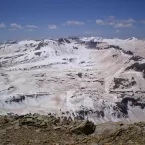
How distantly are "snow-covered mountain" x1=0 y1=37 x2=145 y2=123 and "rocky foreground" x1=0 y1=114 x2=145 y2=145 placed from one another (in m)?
47.2

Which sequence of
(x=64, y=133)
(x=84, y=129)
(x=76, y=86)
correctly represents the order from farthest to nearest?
(x=76, y=86) < (x=84, y=129) < (x=64, y=133)

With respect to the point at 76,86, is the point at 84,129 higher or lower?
higher

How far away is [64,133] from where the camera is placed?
1123 centimetres

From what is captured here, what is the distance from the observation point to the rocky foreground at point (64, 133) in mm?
10117

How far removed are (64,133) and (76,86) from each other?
231 feet

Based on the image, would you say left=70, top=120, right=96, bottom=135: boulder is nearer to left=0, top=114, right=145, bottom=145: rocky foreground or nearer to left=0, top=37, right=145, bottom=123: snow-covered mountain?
left=0, top=114, right=145, bottom=145: rocky foreground

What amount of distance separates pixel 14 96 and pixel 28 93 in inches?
178

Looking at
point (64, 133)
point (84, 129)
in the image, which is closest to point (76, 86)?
point (84, 129)

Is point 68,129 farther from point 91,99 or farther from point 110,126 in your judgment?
point 91,99

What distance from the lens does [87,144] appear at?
982cm

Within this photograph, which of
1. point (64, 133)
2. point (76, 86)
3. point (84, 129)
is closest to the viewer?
point (64, 133)

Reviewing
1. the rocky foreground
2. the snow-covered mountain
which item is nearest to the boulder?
the rocky foreground

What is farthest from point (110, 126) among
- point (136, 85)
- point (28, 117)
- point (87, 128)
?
point (136, 85)

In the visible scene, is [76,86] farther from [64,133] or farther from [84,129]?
[64,133]
